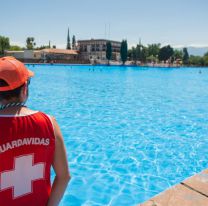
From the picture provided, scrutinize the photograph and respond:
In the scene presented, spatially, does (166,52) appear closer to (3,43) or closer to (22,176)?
(3,43)

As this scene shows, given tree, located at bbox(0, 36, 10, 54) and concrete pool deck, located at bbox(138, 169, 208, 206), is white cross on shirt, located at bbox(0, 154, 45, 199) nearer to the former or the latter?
concrete pool deck, located at bbox(138, 169, 208, 206)

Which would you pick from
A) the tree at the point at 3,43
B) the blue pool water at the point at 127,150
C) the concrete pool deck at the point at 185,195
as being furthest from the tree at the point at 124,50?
the concrete pool deck at the point at 185,195

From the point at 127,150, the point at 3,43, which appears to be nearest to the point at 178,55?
the point at 3,43

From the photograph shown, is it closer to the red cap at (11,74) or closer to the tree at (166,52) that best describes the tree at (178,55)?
the tree at (166,52)

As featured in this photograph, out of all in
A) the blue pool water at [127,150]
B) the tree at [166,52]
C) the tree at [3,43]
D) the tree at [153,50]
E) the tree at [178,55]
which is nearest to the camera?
the blue pool water at [127,150]

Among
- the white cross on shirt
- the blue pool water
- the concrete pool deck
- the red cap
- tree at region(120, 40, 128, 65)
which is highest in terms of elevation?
tree at region(120, 40, 128, 65)

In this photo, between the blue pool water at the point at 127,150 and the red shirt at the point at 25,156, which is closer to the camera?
the red shirt at the point at 25,156

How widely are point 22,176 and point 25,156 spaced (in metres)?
0.15

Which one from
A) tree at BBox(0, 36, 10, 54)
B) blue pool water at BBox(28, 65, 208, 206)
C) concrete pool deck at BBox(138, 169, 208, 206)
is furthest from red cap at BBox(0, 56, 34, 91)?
tree at BBox(0, 36, 10, 54)

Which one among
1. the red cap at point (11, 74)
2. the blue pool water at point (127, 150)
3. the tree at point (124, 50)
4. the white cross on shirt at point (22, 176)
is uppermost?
the tree at point (124, 50)

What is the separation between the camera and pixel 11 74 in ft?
4.72

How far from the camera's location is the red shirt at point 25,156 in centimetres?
141

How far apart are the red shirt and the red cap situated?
187 mm

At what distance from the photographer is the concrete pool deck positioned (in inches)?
131
